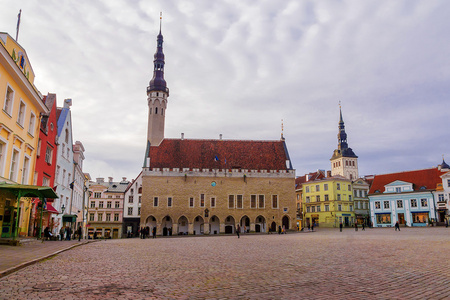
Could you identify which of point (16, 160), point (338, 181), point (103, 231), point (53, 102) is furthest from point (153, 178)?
point (338, 181)

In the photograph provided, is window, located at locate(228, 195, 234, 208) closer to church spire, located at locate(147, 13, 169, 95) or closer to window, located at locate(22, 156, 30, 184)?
church spire, located at locate(147, 13, 169, 95)

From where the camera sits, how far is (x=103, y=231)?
60344 millimetres

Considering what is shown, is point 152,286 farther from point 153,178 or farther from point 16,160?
point 153,178

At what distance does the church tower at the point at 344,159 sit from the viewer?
11881 centimetres

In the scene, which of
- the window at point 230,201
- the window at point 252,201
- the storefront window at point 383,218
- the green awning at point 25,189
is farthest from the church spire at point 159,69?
the green awning at point 25,189

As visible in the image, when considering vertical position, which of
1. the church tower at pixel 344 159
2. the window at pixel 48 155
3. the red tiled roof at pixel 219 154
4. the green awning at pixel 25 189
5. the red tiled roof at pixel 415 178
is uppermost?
the church tower at pixel 344 159

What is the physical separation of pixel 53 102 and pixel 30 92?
8.12 m

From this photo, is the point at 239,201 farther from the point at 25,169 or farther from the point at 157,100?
the point at 25,169

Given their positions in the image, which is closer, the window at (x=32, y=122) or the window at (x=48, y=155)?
the window at (x=32, y=122)

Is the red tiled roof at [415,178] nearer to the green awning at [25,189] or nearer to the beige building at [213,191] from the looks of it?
the beige building at [213,191]

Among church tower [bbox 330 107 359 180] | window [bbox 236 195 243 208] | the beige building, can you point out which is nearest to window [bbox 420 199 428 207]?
the beige building

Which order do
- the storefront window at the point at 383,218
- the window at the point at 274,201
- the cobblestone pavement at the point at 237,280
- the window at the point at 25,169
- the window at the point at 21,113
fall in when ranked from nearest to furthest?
the cobblestone pavement at the point at 237,280 < the window at the point at 21,113 < the window at the point at 25,169 < the window at the point at 274,201 < the storefront window at the point at 383,218

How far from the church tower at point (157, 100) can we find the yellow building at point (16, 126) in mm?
37049

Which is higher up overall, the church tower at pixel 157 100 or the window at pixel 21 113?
the church tower at pixel 157 100
